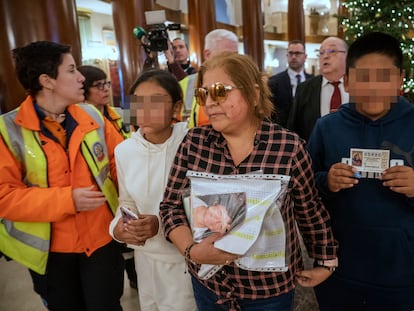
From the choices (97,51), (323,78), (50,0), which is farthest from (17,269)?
(97,51)

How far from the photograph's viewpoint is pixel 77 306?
1.68 meters

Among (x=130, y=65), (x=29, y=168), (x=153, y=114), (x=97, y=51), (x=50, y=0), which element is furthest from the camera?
(x=97, y=51)

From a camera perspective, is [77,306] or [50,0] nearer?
[77,306]

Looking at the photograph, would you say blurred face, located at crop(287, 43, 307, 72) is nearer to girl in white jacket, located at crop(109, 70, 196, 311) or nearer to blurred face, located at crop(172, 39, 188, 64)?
blurred face, located at crop(172, 39, 188, 64)

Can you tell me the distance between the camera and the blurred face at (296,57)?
4.40m

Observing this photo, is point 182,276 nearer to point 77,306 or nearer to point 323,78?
point 77,306

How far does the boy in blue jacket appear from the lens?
3.89ft

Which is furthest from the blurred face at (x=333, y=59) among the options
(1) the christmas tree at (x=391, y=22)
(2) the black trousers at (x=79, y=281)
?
(2) the black trousers at (x=79, y=281)

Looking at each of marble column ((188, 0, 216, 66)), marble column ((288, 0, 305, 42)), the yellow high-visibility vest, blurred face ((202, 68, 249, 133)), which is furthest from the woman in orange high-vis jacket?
marble column ((288, 0, 305, 42))

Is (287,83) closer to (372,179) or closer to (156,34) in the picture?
(156,34)

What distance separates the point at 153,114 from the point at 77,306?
1039 mm

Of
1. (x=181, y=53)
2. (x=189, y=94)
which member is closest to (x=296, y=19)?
(x=181, y=53)

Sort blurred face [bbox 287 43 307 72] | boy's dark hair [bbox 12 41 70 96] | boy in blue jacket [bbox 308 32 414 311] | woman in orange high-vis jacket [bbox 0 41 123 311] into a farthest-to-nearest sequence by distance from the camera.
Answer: blurred face [bbox 287 43 307 72] < boy's dark hair [bbox 12 41 70 96] < woman in orange high-vis jacket [bbox 0 41 123 311] < boy in blue jacket [bbox 308 32 414 311]

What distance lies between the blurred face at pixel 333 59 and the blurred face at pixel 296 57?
3.52 ft
